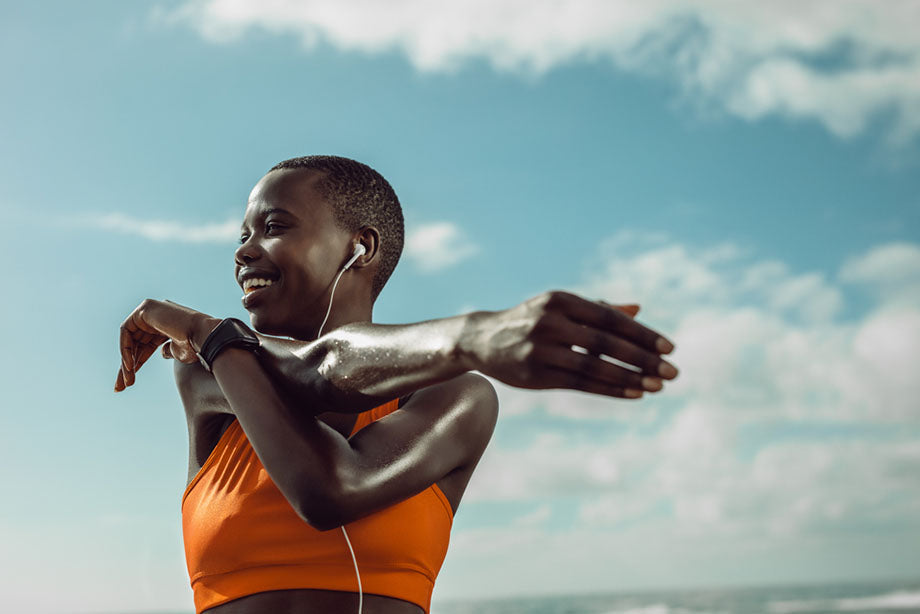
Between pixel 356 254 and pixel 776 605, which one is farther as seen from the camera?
pixel 776 605

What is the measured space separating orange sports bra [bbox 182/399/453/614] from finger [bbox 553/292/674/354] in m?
0.83

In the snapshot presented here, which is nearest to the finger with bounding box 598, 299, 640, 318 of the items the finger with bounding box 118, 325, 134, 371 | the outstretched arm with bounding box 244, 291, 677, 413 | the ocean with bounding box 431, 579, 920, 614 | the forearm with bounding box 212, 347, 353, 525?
the outstretched arm with bounding box 244, 291, 677, 413

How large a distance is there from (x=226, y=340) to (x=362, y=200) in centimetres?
67

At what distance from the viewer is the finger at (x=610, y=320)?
97cm

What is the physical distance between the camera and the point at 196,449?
198 cm

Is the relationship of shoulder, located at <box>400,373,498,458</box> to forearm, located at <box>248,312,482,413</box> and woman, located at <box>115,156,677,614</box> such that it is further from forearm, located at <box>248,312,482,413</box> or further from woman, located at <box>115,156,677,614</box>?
forearm, located at <box>248,312,482,413</box>

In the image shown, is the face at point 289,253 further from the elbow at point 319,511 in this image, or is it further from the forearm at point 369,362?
the elbow at point 319,511

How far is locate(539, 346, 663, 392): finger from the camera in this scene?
3.14 feet

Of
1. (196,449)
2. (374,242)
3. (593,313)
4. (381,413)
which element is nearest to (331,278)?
(374,242)

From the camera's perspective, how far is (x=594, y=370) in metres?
0.96

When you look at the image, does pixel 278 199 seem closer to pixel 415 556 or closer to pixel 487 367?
pixel 415 556

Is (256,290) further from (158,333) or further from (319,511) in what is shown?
(319,511)

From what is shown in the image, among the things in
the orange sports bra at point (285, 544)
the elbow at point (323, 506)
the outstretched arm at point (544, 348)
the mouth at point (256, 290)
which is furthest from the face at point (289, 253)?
the outstretched arm at point (544, 348)

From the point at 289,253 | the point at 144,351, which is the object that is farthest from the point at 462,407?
the point at 144,351
